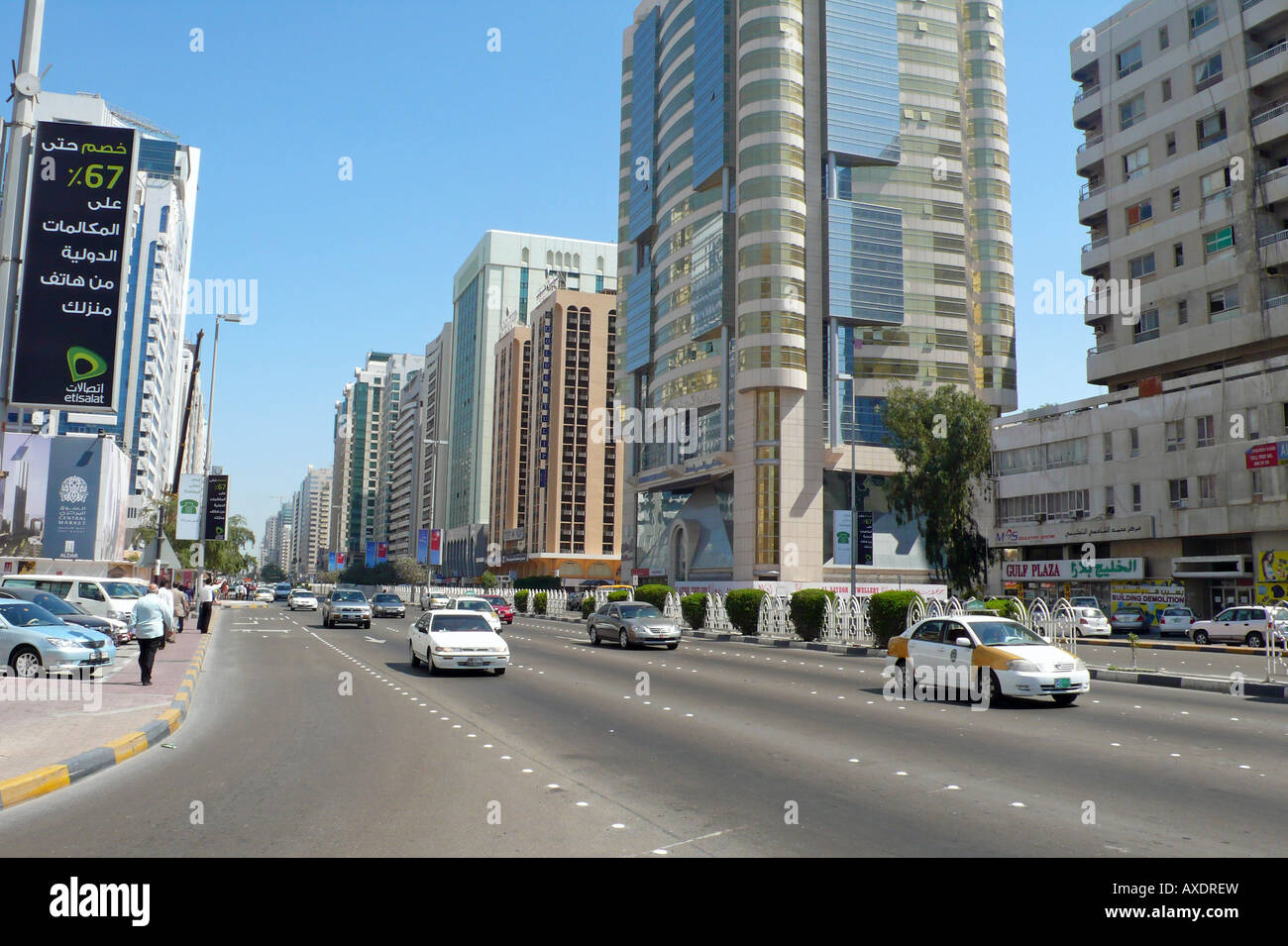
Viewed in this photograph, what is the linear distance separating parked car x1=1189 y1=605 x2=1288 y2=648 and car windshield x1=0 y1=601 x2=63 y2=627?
114ft

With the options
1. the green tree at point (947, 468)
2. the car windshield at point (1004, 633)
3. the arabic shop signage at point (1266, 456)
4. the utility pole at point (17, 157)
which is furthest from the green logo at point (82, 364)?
the arabic shop signage at point (1266, 456)

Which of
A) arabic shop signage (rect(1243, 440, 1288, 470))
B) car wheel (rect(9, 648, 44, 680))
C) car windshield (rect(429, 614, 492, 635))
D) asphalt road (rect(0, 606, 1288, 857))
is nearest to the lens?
asphalt road (rect(0, 606, 1288, 857))

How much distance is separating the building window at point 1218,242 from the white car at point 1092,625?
22.6 meters

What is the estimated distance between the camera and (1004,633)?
1605 centimetres

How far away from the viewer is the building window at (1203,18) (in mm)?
50500

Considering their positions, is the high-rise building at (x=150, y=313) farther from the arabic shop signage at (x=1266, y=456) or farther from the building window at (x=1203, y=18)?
the arabic shop signage at (x=1266, y=456)

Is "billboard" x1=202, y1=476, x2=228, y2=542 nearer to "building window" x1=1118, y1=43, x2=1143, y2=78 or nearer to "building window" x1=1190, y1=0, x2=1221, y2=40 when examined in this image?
"building window" x1=1118, y1=43, x2=1143, y2=78

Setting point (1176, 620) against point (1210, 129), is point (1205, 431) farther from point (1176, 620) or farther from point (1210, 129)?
point (1210, 129)

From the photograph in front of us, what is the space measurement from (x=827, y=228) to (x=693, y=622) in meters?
36.9

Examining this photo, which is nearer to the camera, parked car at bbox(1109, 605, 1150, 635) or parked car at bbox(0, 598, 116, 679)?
parked car at bbox(0, 598, 116, 679)

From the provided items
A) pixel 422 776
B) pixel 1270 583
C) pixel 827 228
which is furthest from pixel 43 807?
pixel 827 228

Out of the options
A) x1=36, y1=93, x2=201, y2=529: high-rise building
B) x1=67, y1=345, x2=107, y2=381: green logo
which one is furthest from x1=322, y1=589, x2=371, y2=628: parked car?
x1=36, y1=93, x2=201, y2=529: high-rise building

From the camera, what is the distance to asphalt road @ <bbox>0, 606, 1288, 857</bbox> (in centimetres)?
671
